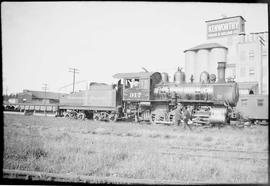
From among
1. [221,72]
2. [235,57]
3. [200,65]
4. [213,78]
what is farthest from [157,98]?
[235,57]

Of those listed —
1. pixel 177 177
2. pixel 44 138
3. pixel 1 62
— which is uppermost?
pixel 1 62

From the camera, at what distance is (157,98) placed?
10.1m

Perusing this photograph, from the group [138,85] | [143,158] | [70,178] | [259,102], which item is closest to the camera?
[70,178]

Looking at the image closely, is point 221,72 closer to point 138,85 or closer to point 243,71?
point 243,71

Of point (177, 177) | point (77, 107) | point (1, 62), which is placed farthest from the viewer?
point (77, 107)

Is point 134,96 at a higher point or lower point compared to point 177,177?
higher

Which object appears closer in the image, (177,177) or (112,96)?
(177,177)

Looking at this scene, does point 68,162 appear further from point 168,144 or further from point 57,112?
point 57,112

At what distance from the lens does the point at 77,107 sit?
11.8 meters

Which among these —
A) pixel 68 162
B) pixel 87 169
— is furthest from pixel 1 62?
pixel 87 169

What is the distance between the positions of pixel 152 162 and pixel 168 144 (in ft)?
4.95

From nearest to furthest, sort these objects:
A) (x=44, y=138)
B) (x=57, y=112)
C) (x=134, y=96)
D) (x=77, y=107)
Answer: (x=44, y=138) < (x=134, y=96) < (x=77, y=107) < (x=57, y=112)

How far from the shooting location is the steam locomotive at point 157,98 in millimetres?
9039

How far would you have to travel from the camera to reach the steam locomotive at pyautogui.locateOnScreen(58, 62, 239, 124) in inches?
356
